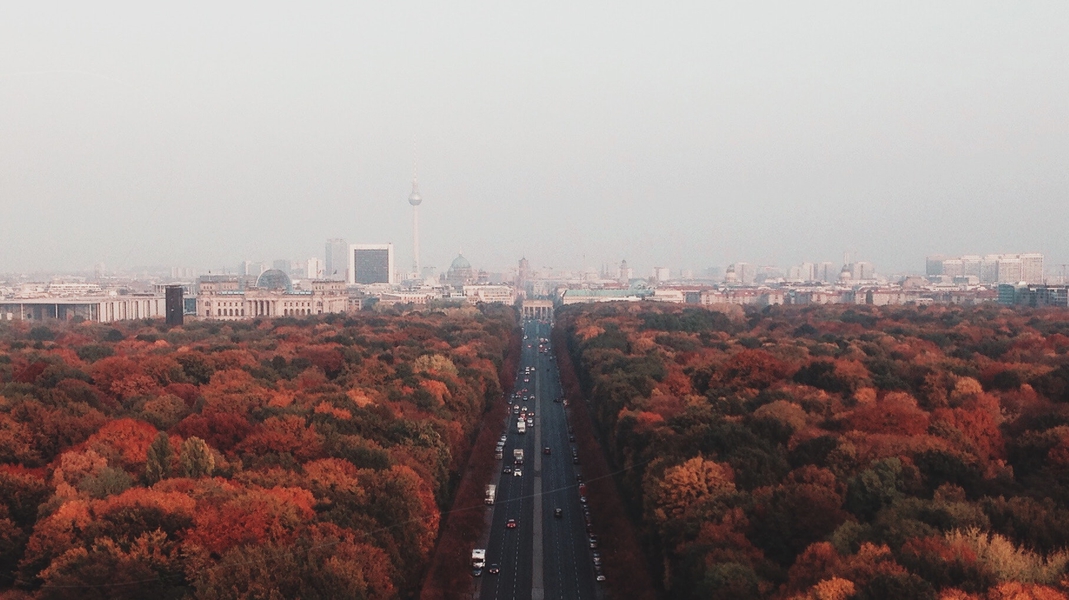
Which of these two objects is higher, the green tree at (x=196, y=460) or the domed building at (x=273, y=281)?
the domed building at (x=273, y=281)

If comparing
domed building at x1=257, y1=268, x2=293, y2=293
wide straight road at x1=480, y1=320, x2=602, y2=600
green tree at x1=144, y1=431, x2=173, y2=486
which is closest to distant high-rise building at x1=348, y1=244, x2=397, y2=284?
domed building at x1=257, y1=268, x2=293, y2=293

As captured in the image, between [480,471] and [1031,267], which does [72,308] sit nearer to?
[480,471]

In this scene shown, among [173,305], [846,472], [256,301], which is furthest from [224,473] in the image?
[256,301]

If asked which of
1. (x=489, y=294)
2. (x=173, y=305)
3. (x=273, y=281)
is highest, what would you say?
(x=273, y=281)

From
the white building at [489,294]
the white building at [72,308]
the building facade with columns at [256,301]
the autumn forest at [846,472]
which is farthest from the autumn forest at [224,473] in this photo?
the white building at [489,294]

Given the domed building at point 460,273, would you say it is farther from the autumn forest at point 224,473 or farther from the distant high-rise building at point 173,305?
the autumn forest at point 224,473

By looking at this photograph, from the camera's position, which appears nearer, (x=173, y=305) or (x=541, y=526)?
(x=541, y=526)

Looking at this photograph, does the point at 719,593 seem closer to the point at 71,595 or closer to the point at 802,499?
the point at 802,499

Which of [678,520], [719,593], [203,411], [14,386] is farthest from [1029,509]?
[14,386]
